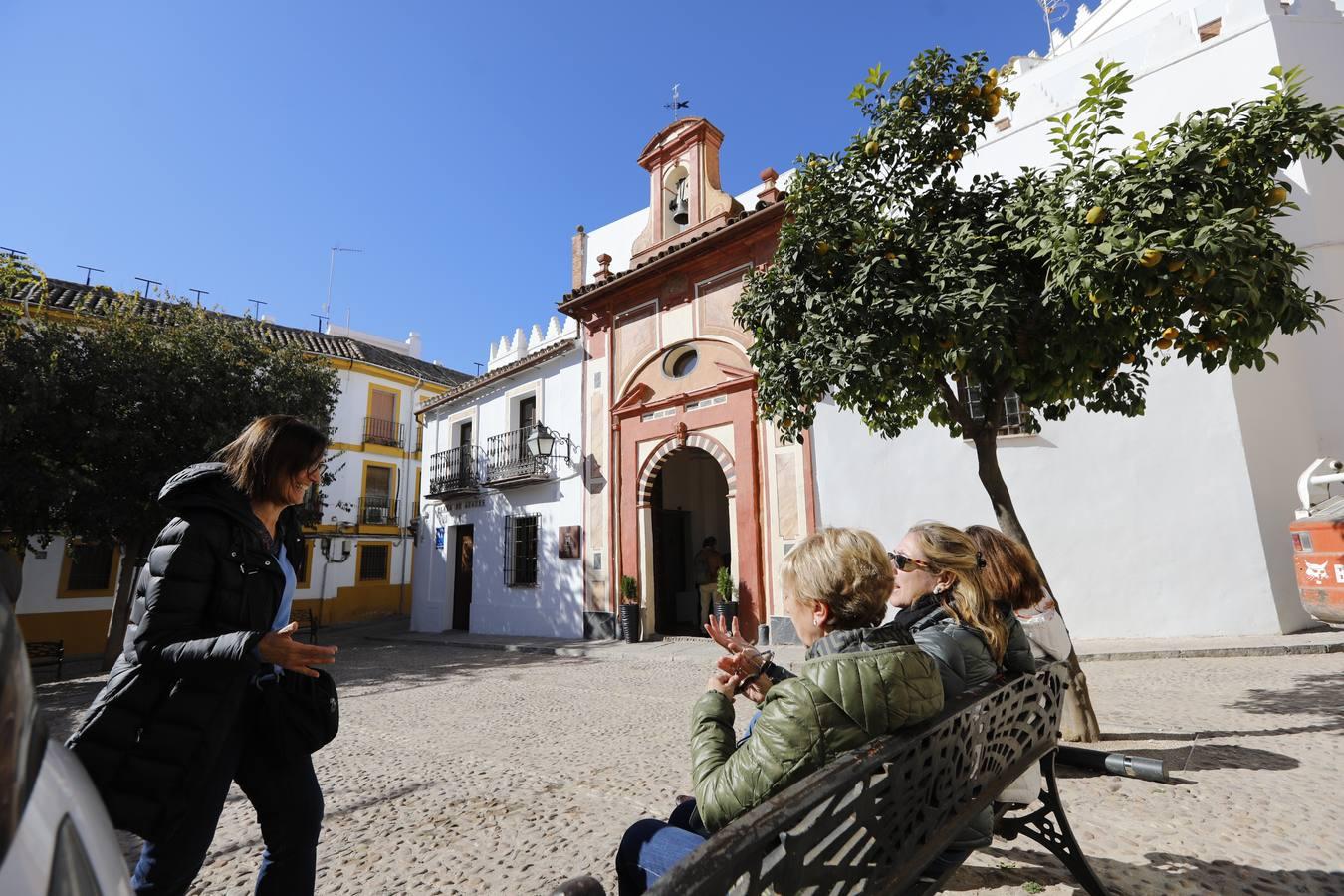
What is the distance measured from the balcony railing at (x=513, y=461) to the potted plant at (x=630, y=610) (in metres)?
3.11

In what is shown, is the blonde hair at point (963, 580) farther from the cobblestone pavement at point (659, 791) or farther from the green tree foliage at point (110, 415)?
the green tree foliage at point (110, 415)

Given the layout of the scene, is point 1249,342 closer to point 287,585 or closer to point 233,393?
point 287,585

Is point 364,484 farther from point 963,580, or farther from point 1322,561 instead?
point 1322,561

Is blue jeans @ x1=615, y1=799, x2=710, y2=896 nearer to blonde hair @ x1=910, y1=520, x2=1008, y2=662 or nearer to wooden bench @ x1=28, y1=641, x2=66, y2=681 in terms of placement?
blonde hair @ x1=910, y1=520, x2=1008, y2=662

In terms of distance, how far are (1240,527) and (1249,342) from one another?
19.4 ft

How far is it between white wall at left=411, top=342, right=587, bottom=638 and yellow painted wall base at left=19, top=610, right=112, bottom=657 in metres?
6.93

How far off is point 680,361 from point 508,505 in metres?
5.22

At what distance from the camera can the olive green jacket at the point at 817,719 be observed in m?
1.42

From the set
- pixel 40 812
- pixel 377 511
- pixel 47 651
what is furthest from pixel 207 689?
pixel 377 511

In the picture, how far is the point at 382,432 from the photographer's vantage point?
2100 cm

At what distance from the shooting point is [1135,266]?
311 centimetres

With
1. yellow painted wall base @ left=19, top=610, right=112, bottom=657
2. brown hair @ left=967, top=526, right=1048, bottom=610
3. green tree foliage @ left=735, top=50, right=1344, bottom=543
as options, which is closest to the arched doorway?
green tree foliage @ left=735, top=50, right=1344, bottom=543

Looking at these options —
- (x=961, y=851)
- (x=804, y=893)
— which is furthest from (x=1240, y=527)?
(x=804, y=893)

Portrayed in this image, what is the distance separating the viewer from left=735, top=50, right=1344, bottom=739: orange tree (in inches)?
124
